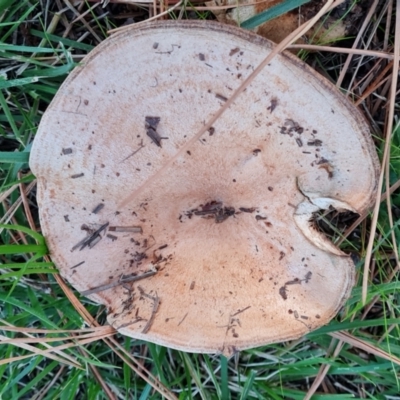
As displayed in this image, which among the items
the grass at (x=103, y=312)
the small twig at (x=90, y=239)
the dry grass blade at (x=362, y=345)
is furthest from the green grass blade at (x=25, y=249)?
the dry grass blade at (x=362, y=345)

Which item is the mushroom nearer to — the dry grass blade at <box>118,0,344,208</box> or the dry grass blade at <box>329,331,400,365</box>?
the dry grass blade at <box>118,0,344,208</box>

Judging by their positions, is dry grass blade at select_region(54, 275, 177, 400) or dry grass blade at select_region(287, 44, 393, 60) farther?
dry grass blade at select_region(54, 275, 177, 400)

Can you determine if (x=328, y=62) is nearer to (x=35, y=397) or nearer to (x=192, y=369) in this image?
(x=192, y=369)

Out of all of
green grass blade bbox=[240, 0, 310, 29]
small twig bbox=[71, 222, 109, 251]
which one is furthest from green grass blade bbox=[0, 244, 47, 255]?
green grass blade bbox=[240, 0, 310, 29]

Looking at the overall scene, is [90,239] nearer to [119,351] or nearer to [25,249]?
[25,249]

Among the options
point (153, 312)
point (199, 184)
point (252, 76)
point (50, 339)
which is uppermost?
point (252, 76)

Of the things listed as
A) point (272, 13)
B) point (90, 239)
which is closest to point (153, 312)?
point (90, 239)

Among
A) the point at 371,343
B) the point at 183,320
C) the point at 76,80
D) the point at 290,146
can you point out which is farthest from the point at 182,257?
the point at 371,343
